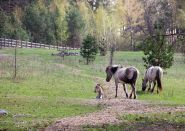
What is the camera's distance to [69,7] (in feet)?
271

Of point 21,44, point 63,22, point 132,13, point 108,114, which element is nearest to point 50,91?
point 108,114

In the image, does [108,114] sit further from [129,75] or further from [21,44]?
[21,44]

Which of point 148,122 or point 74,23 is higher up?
point 74,23

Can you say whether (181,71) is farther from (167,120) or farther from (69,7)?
(69,7)

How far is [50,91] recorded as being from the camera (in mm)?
27625

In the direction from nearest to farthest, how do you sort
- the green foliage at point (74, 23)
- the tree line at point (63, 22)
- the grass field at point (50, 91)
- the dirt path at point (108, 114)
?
1. the dirt path at point (108, 114)
2. the grass field at point (50, 91)
3. the tree line at point (63, 22)
4. the green foliage at point (74, 23)

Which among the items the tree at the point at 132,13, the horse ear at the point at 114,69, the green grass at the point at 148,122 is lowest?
the green grass at the point at 148,122

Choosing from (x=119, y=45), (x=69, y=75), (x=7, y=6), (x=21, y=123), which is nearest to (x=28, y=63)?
(x=69, y=75)

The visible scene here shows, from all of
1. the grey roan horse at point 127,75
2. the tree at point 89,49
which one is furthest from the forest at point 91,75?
the tree at point 89,49

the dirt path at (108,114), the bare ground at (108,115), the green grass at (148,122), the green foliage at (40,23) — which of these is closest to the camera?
the green grass at (148,122)

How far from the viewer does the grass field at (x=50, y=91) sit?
54.5 feet

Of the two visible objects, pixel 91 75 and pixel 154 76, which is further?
pixel 91 75

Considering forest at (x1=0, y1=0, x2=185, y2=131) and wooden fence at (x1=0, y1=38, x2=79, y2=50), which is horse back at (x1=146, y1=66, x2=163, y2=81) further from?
wooden fence at (x1=0, y1=38, x2=79, y2=50)

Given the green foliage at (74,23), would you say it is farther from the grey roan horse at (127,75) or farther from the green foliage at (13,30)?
the grey roan horse at (127,75)
